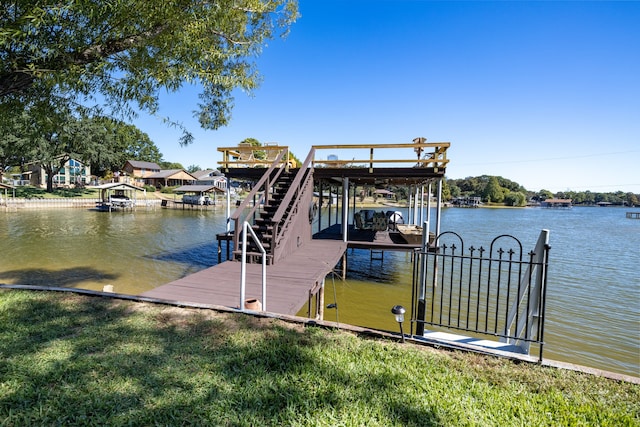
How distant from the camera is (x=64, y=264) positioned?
14.4 meters

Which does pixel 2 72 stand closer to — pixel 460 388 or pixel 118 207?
pixel 460 388

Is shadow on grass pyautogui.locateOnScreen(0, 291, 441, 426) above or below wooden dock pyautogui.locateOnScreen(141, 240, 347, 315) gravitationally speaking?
above

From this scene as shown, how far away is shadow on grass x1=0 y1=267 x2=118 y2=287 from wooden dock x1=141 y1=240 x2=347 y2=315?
23.2 ft

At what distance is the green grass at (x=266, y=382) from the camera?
2725mm

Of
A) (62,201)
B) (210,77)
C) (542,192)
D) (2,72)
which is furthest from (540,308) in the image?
(542,192)

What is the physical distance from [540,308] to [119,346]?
5.14 m

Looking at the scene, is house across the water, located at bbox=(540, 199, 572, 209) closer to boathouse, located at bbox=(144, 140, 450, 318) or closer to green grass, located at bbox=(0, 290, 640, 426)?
boathouse, located at bbox=(144, 140, 450, 318)

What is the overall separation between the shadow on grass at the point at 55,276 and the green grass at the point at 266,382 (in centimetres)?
881

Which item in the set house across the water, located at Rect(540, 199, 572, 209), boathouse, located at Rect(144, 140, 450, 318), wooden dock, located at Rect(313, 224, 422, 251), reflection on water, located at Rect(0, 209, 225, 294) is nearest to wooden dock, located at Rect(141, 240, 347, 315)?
boathouse, located at Rect(144, 140, 450, 318)

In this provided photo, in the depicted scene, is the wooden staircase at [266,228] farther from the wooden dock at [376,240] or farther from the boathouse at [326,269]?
the wooden dock at [376,240]

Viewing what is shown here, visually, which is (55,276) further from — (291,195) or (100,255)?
(291,195)

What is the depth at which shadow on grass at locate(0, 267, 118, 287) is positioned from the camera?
11.5 meters

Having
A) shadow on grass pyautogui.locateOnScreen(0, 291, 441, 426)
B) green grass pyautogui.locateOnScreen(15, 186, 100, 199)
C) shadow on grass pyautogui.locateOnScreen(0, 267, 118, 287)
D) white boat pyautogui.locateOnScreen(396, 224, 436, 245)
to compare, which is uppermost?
green grass pyautogui.locateOnScreen(15, 186, 100, 199)

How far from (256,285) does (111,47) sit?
4.74m
